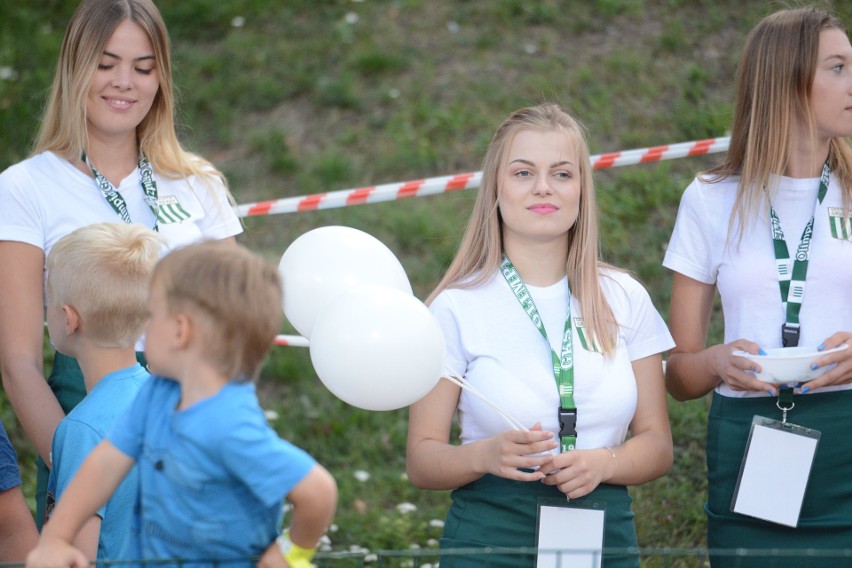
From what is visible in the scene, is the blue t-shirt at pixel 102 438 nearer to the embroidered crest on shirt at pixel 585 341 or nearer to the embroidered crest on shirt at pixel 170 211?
the embroidered crest on shirt at pixel 170 211

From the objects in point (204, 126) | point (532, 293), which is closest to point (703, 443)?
point (532, 293)

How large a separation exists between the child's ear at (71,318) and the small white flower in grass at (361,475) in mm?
2602

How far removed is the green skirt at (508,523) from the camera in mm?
3076

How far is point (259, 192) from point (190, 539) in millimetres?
4758

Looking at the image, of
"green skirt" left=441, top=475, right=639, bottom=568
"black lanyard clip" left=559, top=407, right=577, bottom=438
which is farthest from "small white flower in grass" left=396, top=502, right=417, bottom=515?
"black lanyard clip" left=559, top=407, right=577, bottom=438

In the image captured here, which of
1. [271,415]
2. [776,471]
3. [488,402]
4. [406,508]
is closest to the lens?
[488,402]

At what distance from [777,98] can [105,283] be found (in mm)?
1977

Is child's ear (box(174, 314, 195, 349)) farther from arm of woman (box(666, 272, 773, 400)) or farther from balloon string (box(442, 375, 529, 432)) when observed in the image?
arm of woman (box(666, 272, 773, 400))

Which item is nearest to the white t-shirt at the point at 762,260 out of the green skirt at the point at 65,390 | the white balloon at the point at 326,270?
the white balloon at the point at 326,270

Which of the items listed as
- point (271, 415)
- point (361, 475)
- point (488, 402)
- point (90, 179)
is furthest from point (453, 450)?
point (271, 415)

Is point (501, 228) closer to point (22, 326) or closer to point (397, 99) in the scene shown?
point (22, 326)

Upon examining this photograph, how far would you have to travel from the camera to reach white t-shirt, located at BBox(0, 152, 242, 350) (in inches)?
135

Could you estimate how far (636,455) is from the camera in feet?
10.4

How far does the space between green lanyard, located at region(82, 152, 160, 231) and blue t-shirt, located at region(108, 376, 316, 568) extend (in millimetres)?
1145
